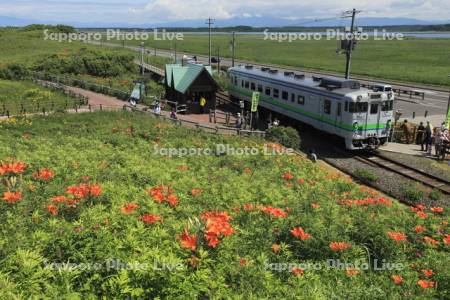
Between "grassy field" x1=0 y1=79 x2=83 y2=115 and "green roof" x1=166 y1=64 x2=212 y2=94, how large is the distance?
804 centimetres

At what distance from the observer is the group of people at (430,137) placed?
21.7m

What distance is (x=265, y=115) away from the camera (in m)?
31.8

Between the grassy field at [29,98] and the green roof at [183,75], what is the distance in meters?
8.04

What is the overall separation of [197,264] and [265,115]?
89.3 ft

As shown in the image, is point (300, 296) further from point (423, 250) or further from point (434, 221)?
point (434, 221)

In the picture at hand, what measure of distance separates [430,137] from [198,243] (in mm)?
21184

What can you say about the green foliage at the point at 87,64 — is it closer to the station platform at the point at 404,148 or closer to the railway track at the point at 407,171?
the station platform at the point at 404,148

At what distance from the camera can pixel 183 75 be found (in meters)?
33.6

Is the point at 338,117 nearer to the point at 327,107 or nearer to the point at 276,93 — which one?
the point at 327,107

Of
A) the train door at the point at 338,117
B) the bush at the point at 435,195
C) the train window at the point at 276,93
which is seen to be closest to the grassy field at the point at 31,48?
the train window at the point at 276,93

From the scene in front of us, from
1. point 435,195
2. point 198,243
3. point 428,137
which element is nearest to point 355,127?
point 428,137

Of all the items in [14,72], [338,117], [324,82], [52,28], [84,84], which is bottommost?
[338,117]

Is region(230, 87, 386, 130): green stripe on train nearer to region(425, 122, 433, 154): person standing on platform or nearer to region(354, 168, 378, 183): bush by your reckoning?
region(425, 122, 433, 154): person standing on platform

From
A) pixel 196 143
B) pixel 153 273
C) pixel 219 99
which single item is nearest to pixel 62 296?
pixel 153 273
